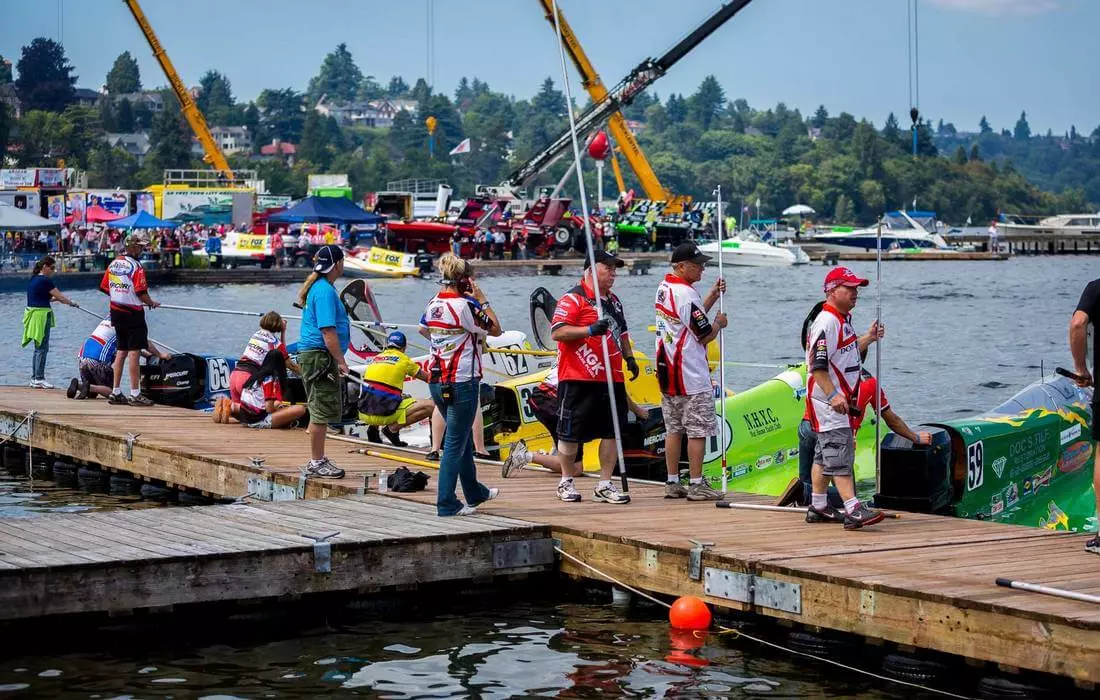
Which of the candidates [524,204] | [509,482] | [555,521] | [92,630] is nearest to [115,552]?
[92,630]

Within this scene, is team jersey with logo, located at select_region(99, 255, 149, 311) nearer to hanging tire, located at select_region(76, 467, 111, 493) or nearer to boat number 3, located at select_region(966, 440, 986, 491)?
hanging tire, located at select_region(76, 467, 111, 493)

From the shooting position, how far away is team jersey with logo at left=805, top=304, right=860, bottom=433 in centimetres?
1026

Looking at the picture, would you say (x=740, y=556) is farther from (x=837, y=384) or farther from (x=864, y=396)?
(x=864, y=396)

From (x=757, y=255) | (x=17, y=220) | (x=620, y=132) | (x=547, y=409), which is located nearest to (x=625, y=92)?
(x=620, y=132)

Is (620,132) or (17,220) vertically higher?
(620,132)

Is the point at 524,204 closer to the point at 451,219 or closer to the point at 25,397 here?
the point at 451,219

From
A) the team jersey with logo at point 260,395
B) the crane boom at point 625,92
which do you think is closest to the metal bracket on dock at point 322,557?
the team jersey with logo at point 260,395

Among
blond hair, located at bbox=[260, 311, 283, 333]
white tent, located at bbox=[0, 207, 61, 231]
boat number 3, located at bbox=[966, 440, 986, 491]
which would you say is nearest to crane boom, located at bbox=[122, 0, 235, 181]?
white tent, located at bbox=[0, 207, 61, 231]

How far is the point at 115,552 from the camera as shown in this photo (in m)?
9.74

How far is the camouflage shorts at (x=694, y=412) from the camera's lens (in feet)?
37.8

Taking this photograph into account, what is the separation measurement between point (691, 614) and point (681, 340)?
240 cm

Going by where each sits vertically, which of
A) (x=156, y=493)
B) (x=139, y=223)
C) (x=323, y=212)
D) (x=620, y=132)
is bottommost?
(x=156, y=493)

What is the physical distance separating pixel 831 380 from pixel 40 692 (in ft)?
16.9

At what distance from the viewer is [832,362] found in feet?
33.9
